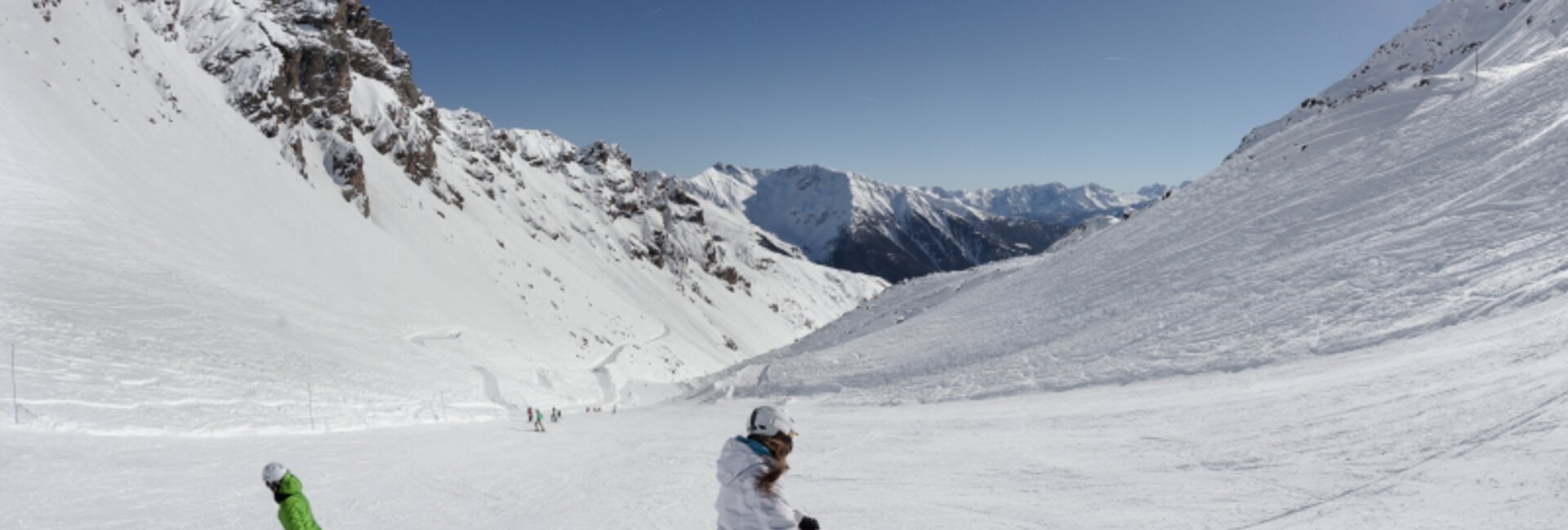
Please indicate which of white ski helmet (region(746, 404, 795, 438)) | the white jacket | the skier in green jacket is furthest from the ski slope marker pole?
white ski helmet (region(746, 404, 795, 438))

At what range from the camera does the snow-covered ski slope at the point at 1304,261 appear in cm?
2208

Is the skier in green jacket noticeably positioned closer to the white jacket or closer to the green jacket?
the green jacket

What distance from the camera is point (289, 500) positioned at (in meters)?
7.39

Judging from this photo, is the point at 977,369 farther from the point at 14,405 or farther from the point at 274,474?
the point at 14,405

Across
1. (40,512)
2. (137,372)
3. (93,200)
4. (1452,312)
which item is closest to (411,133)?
(93,200)

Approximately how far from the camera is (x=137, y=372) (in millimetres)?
30797

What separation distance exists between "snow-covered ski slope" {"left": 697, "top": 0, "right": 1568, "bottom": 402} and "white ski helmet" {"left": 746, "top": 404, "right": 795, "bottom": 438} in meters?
21.4

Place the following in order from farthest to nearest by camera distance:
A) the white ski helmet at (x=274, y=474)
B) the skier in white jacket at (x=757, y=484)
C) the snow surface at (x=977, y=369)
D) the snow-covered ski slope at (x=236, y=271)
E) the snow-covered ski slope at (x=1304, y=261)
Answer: the snow-covered ski slope at (x=236, y=271) < the snow-covered ski slope at (x=1304, y=261) < the snow surface at (x=977, y=369) < the white ski helmet at (x=274, y=474) < the skier in white jacket at (x=757, y=484)

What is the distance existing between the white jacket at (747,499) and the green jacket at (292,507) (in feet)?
16.4

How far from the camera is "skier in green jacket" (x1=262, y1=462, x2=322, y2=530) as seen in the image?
7.27 metres

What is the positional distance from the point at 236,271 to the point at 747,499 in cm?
6246

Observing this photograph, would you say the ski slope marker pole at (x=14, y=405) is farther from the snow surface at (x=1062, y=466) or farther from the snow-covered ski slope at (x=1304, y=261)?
the snow-covered ski slope at (x=1304, y=261)

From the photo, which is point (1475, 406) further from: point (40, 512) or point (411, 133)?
point (411, 133)

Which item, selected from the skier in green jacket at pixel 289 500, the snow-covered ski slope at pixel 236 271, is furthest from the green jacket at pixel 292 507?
the snow-covered ski slope at pixel 236 271
